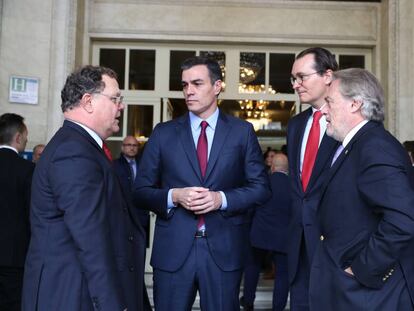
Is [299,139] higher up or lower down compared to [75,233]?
higher up

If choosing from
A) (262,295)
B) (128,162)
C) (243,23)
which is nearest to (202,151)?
(128,162)

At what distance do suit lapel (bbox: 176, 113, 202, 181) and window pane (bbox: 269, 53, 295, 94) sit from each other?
187 inches

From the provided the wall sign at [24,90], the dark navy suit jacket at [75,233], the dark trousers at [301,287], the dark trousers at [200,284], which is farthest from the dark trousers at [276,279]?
the dark navy suit jacket at [75,233]

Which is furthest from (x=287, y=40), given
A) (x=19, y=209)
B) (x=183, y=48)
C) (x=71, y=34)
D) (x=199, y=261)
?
(x=199, y=261)

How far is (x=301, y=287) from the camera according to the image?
338 cm

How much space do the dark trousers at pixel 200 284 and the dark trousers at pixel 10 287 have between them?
66.2 inches

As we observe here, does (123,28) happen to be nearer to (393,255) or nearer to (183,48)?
(183,48)

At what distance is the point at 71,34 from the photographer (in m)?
7.33

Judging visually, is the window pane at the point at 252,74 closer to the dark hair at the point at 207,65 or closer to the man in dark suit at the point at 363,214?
the dark hair at the point at 207,65

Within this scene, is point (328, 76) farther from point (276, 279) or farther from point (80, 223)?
point (276, 279)

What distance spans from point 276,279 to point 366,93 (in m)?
3.67

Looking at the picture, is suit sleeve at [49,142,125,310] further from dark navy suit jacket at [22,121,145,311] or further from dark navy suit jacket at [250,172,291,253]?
dark navy suit jacket at [250,172,291,253]

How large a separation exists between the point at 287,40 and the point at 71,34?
9.42ft

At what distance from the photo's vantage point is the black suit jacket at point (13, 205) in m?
4.25
